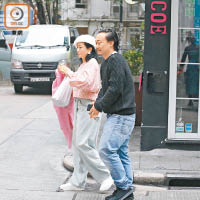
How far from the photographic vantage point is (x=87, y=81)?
250 inches

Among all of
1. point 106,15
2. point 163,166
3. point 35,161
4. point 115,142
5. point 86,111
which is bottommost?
point 35,161

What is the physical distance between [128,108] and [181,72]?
2.77m

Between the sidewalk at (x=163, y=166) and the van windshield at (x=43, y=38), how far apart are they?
9.47m

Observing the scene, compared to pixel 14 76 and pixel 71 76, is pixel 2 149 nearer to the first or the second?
pixel 71 76

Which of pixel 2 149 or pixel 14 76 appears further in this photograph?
pixel 14 76

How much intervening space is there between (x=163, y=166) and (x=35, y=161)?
1910 mm

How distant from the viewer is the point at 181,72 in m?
8.49

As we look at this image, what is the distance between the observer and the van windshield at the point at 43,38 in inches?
703

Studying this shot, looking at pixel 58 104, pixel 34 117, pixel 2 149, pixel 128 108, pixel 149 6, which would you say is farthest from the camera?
pixel 34 117

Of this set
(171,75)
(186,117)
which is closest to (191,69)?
(171,75)

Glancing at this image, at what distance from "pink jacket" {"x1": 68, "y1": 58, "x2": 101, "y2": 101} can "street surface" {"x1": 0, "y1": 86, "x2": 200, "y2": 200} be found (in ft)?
3.71

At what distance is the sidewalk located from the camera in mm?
7109

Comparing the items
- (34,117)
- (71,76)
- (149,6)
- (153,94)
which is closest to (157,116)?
(153,94)

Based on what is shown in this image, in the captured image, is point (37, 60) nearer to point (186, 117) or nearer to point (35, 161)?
point (35, 161)
